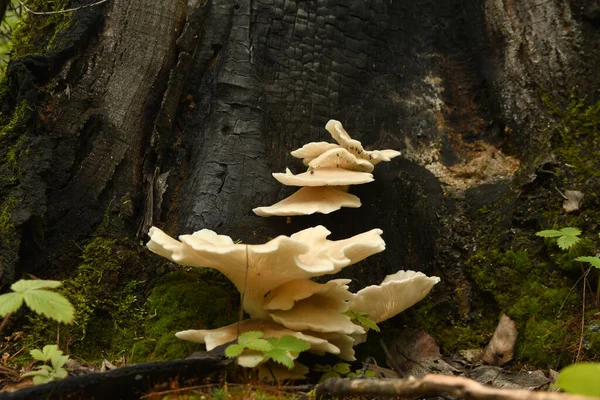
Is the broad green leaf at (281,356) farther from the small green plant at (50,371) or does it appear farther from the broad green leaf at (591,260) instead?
the broad green leaf at (591,260)

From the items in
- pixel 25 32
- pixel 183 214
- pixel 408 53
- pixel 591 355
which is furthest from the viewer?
pixel 408 53

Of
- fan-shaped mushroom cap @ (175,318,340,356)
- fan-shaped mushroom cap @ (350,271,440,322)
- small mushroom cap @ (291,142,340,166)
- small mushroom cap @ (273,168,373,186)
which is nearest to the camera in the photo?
fan-shaped mushroom cap @ (175,318,340,356)

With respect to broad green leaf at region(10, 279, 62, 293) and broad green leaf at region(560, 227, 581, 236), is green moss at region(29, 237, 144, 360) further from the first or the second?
broad green leaf at region(560, 227, 581, 236)

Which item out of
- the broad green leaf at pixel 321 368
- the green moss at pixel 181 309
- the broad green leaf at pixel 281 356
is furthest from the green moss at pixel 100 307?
the broad green leaf at pixel 281 356

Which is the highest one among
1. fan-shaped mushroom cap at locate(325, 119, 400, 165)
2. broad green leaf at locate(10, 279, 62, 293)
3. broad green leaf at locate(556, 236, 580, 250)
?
fan-shaped mushroom cap at locate(325, 119, 400, 165)

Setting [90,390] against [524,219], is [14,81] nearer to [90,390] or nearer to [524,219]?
[90,390]

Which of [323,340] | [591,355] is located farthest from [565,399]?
[591,355]

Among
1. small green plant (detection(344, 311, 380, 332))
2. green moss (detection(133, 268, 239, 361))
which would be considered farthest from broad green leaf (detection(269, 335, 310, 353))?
green moss (detection(133, 268, 239, 361))
